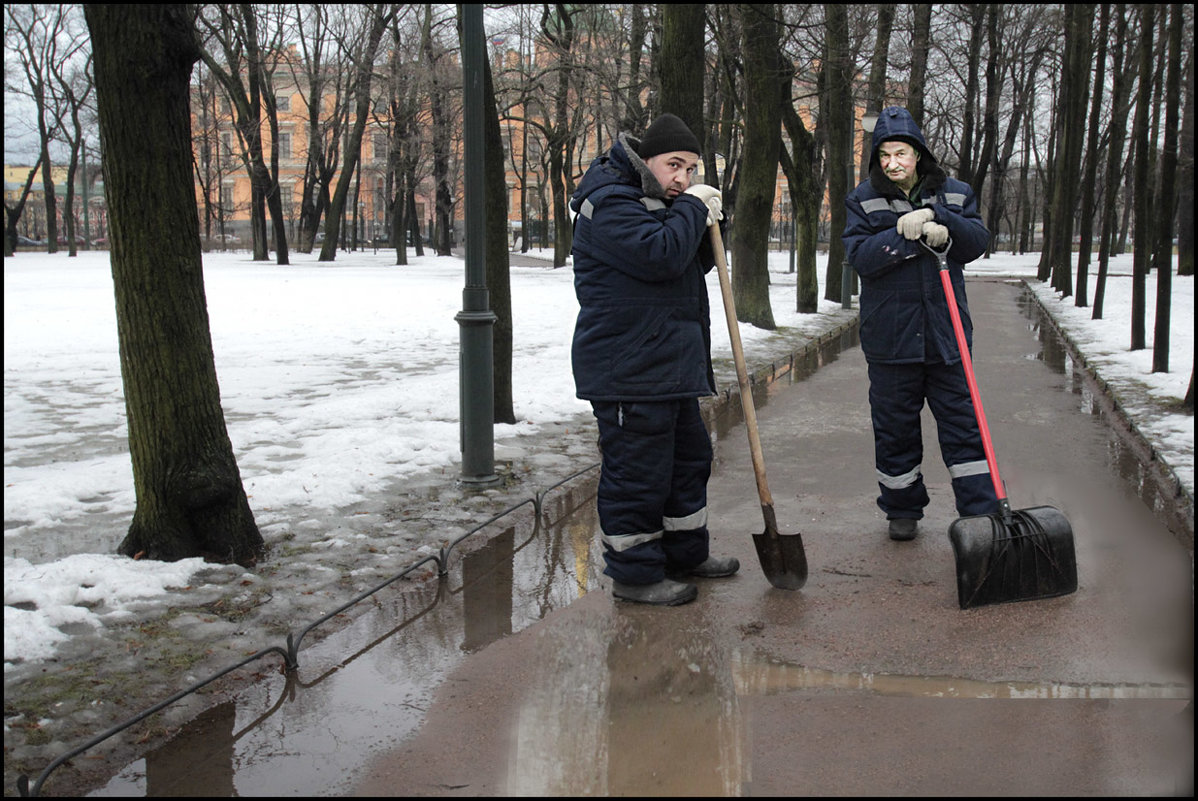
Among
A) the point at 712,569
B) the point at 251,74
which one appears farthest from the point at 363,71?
the point at 712,569

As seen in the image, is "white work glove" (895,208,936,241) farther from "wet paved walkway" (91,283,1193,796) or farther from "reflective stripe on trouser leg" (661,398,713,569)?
"wet paved walkway" (91,283,1193,796)

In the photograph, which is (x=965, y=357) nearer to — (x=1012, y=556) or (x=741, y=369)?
(x=1012, y=556)

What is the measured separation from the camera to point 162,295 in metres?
4.84

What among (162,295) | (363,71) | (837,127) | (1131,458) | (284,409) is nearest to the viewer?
(162,295)

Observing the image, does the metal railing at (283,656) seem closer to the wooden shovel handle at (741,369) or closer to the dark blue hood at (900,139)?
the wooden shovel handle at (741,369)

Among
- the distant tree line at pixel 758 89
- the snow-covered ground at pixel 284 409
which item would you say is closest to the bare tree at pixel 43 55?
the distant tree line at pixel 758 89

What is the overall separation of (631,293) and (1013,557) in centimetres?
188

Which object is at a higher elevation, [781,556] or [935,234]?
[935,234]

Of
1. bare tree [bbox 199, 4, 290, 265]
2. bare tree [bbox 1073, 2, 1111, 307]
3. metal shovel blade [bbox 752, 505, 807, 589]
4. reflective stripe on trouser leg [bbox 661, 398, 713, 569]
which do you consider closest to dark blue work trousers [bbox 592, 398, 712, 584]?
reflective stripe on trouser leg [bbox 661, 398, 713, 569]

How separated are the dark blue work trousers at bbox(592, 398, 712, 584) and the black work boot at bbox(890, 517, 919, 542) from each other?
1.19 m

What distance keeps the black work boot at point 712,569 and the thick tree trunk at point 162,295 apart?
200 centimetres

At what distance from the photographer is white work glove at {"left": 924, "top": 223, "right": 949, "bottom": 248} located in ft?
16.2

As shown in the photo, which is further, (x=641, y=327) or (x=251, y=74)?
(x=251, y=74)

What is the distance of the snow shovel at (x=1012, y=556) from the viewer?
4.35 m
